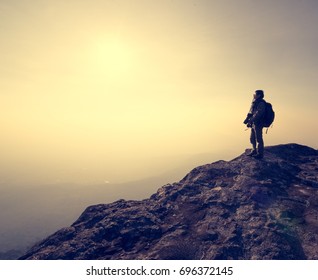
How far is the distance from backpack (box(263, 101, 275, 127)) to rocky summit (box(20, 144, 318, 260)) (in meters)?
2.66

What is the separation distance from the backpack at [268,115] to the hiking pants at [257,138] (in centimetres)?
55

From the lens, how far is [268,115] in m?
17.3

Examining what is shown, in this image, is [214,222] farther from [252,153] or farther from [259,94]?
[259,94]

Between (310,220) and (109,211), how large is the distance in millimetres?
10764

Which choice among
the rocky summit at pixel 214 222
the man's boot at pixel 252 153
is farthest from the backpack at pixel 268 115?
the rocky summit at pixel 214 222

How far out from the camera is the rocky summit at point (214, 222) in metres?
11.0

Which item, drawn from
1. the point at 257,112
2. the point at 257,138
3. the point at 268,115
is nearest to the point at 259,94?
the point at 257,112

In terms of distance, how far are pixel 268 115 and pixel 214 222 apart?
872 cm

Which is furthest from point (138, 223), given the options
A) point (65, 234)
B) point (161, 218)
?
point (65, 234)

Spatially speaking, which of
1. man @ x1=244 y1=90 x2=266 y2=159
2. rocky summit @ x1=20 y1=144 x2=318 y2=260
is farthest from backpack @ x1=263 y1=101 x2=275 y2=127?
rocky summit @ x1=20 y1=144 x2=318 y2=260

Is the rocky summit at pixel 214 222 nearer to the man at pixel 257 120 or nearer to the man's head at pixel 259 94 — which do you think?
the man at pixel 257 120

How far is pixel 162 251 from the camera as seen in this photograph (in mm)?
11133

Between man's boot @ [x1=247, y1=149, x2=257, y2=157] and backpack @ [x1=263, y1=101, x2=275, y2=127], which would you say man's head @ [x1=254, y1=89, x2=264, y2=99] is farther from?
man's boot @ [x1=247, y1=149, x2=257, y2=157]

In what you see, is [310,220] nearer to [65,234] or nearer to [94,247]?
[94,247]
